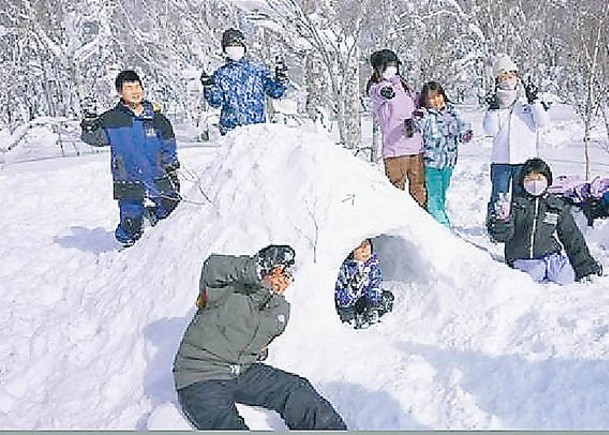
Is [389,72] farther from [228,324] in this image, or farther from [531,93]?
[228,324]

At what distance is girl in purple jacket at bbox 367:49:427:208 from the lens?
6.37m

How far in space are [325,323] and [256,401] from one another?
775mm

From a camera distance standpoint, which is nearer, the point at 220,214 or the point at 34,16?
the point at 220,214

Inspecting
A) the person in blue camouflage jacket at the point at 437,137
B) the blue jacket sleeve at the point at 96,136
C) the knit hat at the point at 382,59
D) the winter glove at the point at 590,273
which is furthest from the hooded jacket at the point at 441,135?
the blue jacket sleeve at the point at 96,136

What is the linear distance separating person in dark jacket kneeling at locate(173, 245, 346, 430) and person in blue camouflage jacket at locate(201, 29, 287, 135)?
9.22 feet

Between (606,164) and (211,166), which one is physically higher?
(211,166)

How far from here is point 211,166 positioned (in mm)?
5309

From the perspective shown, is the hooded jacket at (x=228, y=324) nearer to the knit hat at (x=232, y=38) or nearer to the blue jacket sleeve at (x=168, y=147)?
the blue jacket sleeve at (x=168, y=147)

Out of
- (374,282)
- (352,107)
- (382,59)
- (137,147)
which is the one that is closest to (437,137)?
(382,59)

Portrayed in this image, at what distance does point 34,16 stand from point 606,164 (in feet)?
59.6

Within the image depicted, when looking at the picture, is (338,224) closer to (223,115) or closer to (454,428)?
(454,428)

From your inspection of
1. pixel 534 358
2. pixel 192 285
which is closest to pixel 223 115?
pixel 192 285

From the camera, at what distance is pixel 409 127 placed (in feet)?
21.0

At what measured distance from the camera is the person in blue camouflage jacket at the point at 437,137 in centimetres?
646
